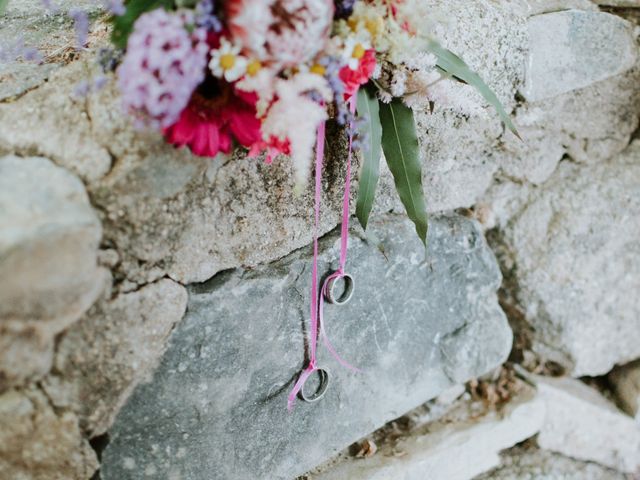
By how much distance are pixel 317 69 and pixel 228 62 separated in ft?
0.45

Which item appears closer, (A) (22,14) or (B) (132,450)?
(B) (132,450)

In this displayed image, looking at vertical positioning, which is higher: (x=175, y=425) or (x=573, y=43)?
(x=573, y=43)

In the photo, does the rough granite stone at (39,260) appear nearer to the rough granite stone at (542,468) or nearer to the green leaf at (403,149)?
the green leaf at (403,149)

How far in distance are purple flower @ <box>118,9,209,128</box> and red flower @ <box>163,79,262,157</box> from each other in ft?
0.18

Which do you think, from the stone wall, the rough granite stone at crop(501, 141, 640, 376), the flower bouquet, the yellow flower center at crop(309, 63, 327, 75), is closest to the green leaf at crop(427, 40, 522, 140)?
the flower bouquet

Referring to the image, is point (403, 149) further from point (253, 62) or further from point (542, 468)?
point (542, 468)

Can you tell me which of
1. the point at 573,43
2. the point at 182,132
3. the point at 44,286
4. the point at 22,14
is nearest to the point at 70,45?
the point at 22,14

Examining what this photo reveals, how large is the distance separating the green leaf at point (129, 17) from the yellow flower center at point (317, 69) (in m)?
0.24

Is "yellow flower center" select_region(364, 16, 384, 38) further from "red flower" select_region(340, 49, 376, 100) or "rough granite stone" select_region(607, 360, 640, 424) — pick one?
"rough granite stone" select_region(607, 360, 640, 424)

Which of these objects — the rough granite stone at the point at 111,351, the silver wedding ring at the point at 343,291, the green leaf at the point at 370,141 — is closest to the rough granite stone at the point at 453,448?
the silver wedding ring at the point at 343,291

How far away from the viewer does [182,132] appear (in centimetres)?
88

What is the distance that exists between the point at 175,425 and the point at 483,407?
39.2 inches

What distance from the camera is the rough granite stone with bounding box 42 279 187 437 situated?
0.95 metres

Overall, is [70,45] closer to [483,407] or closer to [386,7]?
[386,7]
